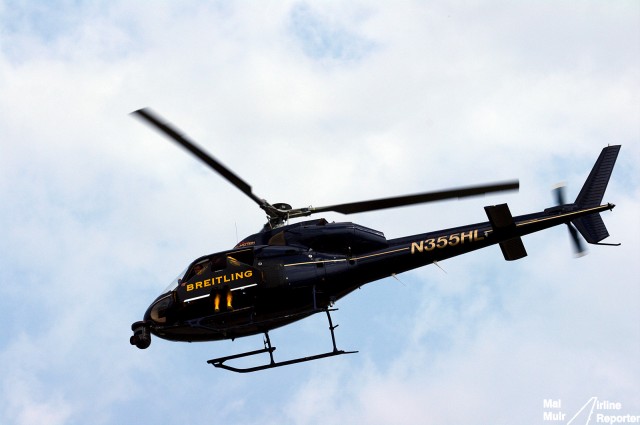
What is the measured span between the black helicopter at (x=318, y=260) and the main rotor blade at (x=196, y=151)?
0.06 metres

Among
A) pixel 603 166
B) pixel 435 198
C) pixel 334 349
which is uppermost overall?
pixel 603 166

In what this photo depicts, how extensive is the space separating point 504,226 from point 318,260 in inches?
189

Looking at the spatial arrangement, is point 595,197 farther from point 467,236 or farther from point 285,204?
point 285,204

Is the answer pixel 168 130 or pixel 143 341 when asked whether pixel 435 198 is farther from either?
pixel 143 341

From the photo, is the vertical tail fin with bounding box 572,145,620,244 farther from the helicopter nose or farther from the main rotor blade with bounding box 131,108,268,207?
the helicopter nose

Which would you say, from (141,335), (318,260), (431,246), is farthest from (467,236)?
(141,335)

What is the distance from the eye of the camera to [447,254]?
23.6m

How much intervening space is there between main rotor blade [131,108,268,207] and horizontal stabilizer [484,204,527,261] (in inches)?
240

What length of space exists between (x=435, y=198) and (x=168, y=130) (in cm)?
Answer: 629

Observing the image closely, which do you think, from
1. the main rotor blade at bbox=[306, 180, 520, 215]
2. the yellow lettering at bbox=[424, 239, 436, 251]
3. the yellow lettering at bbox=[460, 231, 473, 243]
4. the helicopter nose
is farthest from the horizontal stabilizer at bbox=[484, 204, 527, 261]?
the helicopter nose

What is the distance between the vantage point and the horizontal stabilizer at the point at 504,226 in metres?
23.2

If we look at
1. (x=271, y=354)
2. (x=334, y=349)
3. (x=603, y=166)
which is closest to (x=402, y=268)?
(x=334, y=349)

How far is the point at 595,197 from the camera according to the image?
23.8 metres

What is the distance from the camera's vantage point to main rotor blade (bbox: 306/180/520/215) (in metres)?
20.2
